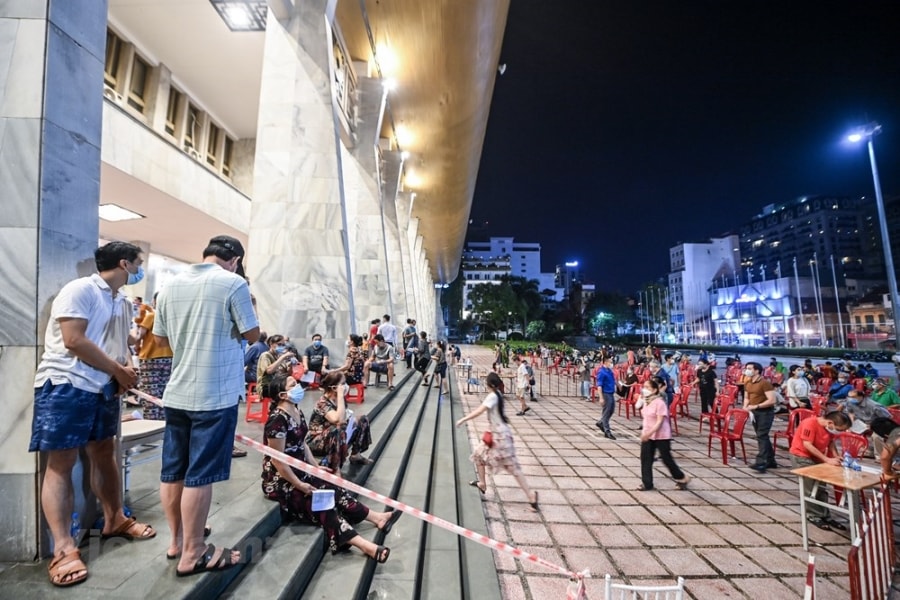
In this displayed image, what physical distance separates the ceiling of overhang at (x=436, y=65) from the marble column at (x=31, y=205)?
9209 millimetres

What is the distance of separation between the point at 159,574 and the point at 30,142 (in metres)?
2.19

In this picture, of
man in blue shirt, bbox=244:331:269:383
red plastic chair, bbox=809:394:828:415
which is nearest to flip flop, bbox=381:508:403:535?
man in blue shirt, bbox=244:331:269:383

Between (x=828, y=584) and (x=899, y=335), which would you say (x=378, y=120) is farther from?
(x=899, y=335)

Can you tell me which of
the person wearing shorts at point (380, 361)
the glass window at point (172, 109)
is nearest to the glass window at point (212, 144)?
the glass window at point (172, 109)

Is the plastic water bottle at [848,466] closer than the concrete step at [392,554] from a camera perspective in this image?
No

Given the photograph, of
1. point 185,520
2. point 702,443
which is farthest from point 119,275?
point 702,443

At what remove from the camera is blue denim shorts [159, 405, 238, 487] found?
178 centimetres

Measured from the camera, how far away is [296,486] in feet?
8.52

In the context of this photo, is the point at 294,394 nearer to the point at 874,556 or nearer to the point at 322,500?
the point at 322,500

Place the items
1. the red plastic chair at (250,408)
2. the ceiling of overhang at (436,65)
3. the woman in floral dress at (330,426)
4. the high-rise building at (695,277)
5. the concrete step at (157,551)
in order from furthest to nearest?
1. the high-rise building at (695,277)
2. the ceiling of overhang at (436,65)
3. the red plastic chair at (250,408)
4. the woman in floral dress at (330,426)
5. the concrete step at (157,551)

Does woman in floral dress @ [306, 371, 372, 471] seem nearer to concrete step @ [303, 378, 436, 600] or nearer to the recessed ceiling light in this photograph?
concrete step @ [303, 378, 436, 600]

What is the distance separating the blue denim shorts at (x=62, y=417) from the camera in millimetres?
1765

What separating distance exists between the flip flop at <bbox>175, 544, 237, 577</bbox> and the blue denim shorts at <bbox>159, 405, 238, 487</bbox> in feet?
1.21

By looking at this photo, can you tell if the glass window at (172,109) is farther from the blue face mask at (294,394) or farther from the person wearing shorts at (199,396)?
the person wearing shorts at (199,396)
